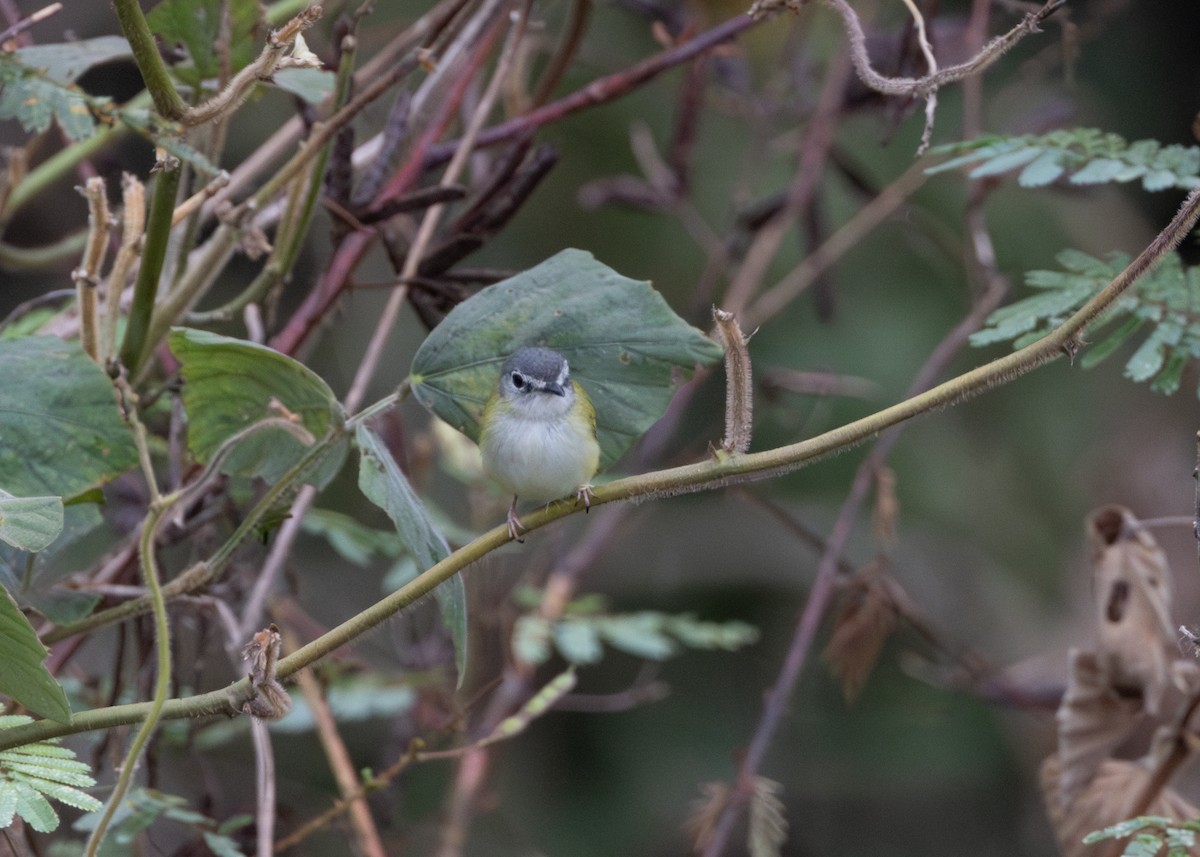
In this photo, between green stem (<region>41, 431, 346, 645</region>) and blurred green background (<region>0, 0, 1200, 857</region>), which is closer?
green stem (<region>41, 431, 346, 645</region>)

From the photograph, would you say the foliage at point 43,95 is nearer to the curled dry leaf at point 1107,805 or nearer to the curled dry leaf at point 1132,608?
the curled dry leaf at point 1132,608

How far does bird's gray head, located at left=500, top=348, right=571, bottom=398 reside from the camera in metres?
1.33

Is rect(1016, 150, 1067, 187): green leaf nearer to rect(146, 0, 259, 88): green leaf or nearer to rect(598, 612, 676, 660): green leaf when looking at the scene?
rect(146, 0, 259, 88): green leaf

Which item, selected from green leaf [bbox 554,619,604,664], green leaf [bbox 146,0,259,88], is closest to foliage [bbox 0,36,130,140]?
green leaf [bbox 146,0,259,88]

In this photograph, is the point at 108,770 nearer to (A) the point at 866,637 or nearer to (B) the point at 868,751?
(A) the point at 866,637

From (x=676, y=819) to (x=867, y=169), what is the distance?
2147mm

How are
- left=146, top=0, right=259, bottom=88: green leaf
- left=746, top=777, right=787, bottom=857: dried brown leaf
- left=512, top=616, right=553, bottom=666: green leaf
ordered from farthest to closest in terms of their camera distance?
left=512, top=616, right=553, bottom=666: green leaf → left=746, top=777, right=787, bottom=857: dried brown leaf → left=146, top=0, right=259, bottom=88: green leaf

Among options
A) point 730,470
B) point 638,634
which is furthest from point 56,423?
point 638,634

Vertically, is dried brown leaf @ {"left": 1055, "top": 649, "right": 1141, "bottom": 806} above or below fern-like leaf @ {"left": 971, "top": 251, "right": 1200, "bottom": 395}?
below

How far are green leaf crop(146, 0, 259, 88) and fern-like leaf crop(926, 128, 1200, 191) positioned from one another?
2.99ft

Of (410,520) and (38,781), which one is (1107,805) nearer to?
(410,520)

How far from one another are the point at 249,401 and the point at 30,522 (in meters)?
0.36

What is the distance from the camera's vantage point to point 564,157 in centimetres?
426

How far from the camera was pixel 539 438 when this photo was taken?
1655mm
